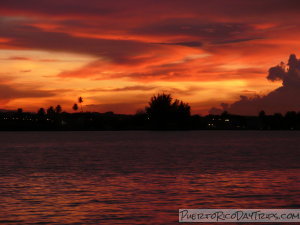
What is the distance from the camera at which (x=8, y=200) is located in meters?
39.6

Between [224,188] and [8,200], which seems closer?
[8,200]

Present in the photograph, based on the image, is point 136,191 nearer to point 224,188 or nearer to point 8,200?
point 224,188

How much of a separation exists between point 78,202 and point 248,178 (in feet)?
73.7

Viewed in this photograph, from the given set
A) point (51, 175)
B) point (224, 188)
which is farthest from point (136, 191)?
point (51, 175)

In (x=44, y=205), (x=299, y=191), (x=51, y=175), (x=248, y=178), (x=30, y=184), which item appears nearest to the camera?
(x=44, y=205)

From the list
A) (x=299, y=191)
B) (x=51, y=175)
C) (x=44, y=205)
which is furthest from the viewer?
(x=51, y=175)

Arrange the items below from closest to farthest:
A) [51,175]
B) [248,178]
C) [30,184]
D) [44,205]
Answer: [44,205] → [30,184] → [248,178] → [51,175]

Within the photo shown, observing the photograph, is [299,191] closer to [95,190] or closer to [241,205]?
[241,205]

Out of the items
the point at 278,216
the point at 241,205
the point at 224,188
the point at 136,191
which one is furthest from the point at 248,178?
the point at 278,216

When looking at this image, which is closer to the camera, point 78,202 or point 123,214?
point 123,214

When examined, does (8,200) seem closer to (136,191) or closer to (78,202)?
Answer: (78,202)

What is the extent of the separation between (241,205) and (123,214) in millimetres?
7692

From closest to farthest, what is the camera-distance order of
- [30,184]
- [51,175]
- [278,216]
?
[278,216], [30,184], [51,175]

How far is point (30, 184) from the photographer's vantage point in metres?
51.1
